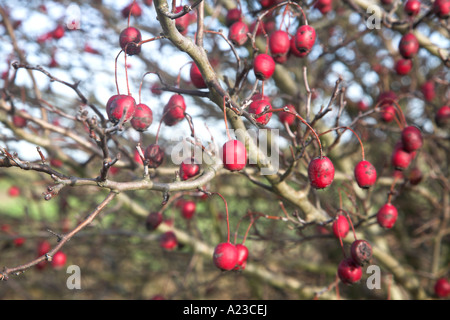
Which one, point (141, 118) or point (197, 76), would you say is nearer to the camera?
point (141, 118)

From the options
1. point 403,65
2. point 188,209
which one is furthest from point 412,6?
point 188,209

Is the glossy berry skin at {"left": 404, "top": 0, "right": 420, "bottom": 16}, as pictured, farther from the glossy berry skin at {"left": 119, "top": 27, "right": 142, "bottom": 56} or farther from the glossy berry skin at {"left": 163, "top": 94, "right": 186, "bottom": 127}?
the glossy berry skin at {"left": 119, "top": 27, "right": 142, "bottom": 56}

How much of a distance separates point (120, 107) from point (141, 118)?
0.14 metres

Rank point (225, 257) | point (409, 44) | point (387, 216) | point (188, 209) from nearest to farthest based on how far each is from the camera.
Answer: point (225, 257)
point (387, 216)
point (409, 44)
point (188, 209)

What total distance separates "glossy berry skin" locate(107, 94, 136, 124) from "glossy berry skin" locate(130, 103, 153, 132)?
91mm

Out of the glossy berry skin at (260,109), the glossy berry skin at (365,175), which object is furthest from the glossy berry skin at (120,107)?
the glossy berry skin at (365,175)

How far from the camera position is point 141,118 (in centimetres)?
164

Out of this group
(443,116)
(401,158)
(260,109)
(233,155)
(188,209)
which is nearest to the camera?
(233,155)

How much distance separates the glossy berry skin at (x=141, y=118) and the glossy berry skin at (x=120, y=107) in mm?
91

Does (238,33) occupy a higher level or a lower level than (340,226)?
higher

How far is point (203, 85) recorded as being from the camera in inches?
71.0

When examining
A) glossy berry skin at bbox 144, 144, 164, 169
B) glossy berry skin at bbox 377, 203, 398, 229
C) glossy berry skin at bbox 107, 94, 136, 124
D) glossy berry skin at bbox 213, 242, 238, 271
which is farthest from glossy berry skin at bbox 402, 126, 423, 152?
glossy berry skin at bbox 107, 94, 136, 124

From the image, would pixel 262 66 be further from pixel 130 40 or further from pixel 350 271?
pixel 350 271

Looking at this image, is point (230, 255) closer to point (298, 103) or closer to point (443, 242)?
point (298, 103)
